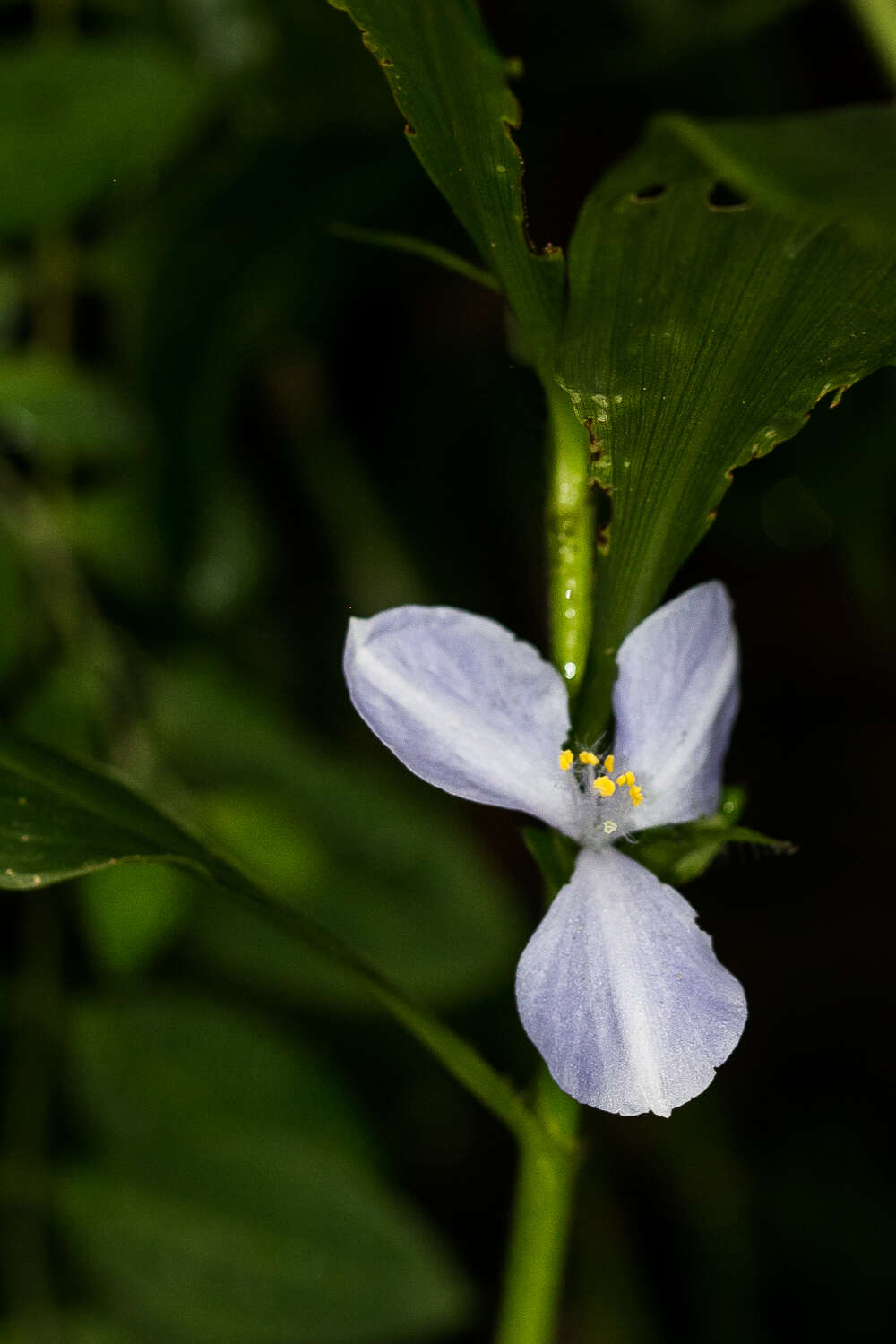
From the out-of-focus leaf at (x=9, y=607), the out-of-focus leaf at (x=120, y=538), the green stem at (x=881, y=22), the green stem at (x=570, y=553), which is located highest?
the green stem at (x=881, y=22)

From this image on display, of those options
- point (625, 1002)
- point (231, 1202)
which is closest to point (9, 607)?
point (231, 1202)

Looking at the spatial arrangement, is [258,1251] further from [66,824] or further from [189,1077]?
[66,824]

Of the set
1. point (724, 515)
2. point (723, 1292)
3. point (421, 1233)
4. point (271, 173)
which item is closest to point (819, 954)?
point (723, 1292)

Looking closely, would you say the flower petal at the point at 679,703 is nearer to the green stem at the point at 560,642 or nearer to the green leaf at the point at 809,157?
the green stem at the point at 560,642

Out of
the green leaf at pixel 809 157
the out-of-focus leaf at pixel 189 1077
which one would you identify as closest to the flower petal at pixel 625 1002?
the green leaf at pixel 809 157

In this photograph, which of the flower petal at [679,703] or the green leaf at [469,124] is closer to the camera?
the green leaf at [469,124]

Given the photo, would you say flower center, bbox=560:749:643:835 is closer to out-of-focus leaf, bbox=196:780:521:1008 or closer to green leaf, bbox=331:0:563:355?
green leaf, bbox=331:0:563:355
